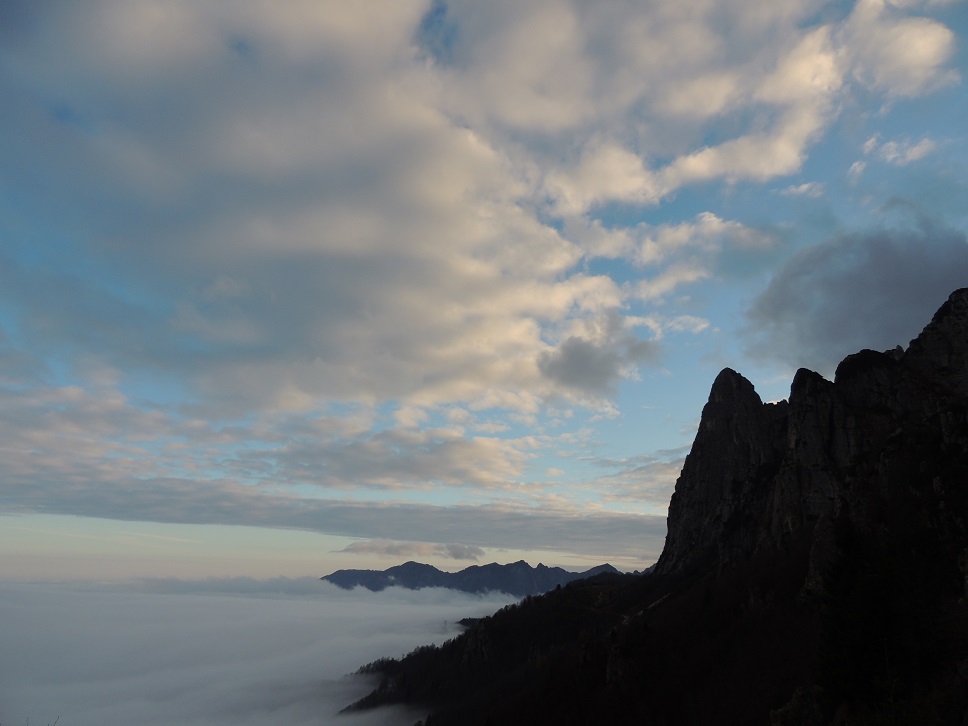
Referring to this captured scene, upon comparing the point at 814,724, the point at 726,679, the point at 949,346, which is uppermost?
the point at 949,346

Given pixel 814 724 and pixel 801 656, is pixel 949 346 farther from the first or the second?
pixel 814 724

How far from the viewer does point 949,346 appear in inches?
7776

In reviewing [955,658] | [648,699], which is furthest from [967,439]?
[648,699]

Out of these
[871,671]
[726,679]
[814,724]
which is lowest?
[726,679]

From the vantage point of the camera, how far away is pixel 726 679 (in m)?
154

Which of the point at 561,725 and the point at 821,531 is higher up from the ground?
the point at 821,531

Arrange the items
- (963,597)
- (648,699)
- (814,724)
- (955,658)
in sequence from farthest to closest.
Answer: (648,699)
(963,597)
(814,724)
(955,658)

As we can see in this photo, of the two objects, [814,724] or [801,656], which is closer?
[814,724]

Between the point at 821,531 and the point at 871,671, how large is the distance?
63853 mm

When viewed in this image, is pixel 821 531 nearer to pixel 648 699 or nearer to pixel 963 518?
pixel 963 518

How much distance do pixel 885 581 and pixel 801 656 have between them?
7064 centimetres

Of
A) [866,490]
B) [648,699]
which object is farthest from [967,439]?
[648,699]

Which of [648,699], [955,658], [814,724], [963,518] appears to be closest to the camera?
[955,658]

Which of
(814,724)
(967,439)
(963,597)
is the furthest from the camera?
(967,439)
